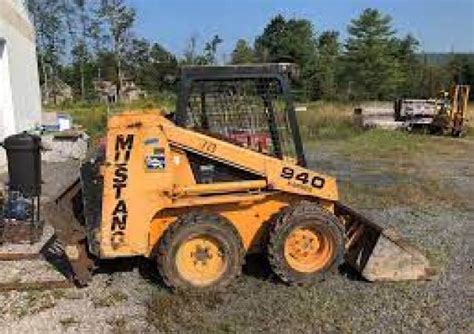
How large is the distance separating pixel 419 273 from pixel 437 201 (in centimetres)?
540

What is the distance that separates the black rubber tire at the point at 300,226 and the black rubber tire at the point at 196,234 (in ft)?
1.19

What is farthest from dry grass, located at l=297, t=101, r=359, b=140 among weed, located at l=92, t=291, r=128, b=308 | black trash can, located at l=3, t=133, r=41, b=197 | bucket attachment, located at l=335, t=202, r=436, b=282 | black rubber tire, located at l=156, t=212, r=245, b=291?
weed, located at l=92, t=291, r=128, b=308

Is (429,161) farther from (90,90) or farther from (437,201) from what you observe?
(90,90)

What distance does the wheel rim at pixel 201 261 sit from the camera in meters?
7.22

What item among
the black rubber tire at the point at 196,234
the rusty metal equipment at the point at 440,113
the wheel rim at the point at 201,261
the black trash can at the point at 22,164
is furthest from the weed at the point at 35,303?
the rusty metal equipment at the point at 440,113

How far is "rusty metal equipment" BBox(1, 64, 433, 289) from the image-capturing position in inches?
280

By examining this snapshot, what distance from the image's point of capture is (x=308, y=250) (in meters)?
7.53

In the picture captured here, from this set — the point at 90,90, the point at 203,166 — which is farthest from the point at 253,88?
the point at 90,90

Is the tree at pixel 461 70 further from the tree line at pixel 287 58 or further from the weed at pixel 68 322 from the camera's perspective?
the weed at pixel 68 322

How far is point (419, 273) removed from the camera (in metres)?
7.53

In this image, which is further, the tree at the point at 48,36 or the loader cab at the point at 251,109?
the tree at the point at 48,36

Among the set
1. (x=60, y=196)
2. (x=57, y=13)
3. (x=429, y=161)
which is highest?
(x=57, y=13)

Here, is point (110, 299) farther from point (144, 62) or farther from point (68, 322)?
point (144, 62)

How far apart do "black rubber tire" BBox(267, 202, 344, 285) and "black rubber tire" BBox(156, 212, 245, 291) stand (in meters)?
0.36
